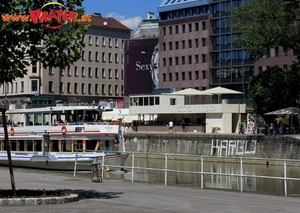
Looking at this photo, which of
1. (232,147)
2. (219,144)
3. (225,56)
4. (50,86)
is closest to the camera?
(232,147)

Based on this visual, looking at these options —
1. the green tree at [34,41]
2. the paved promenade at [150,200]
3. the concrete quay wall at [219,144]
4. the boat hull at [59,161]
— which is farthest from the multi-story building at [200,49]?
the green tree at [34,41]

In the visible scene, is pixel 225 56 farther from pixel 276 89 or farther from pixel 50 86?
pixel 276 89

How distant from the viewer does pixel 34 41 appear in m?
20.4

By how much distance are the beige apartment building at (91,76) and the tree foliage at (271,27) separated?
254 feet

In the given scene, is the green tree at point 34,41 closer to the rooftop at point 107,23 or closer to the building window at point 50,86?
the building window at point 50,86

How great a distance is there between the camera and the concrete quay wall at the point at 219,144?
68.6 metres

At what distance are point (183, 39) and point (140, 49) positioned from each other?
1296cm

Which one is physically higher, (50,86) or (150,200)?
(50,86)

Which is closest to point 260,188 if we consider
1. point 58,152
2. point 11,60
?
point 58,152

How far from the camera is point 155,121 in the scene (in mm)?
103312

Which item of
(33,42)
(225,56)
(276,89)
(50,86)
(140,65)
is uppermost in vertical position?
(225,56)

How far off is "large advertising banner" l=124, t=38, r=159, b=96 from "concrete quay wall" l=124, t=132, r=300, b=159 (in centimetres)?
5666

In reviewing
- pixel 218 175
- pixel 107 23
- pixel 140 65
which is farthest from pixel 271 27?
pixel 107 23

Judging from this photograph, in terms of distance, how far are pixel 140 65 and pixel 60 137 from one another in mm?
92706
